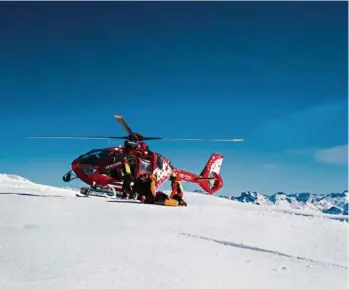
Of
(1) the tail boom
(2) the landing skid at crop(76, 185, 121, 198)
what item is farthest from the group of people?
(1) the tail boom

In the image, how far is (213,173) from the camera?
30.4 meters

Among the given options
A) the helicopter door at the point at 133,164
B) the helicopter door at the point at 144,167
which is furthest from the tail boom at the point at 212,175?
the helicopter door at the point at 133,164

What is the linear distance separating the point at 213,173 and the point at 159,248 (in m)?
21.9

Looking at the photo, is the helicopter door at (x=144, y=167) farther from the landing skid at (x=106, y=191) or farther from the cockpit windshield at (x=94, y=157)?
the cockpit windshield at (x=94, y=157)

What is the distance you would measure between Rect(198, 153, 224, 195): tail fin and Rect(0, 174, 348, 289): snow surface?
15.1m

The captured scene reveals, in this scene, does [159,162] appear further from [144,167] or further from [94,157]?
[94,157]

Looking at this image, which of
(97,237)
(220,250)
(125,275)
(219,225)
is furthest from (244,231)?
(125,275)

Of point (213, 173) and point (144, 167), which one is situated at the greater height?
point (213, 173)

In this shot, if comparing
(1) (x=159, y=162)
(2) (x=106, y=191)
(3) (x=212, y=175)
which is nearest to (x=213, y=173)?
(3) (x=212, y=175)

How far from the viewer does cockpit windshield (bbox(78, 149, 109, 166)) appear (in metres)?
20.6

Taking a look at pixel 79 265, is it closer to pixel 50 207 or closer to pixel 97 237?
pixel 97 237

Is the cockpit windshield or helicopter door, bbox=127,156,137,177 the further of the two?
the cockpit windshield

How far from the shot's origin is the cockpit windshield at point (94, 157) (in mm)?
20595

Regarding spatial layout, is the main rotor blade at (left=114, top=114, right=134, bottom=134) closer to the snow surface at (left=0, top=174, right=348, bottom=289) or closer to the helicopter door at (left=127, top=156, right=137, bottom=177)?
the helicopter door at (left=127, top=156, right=137, bottom=177)
